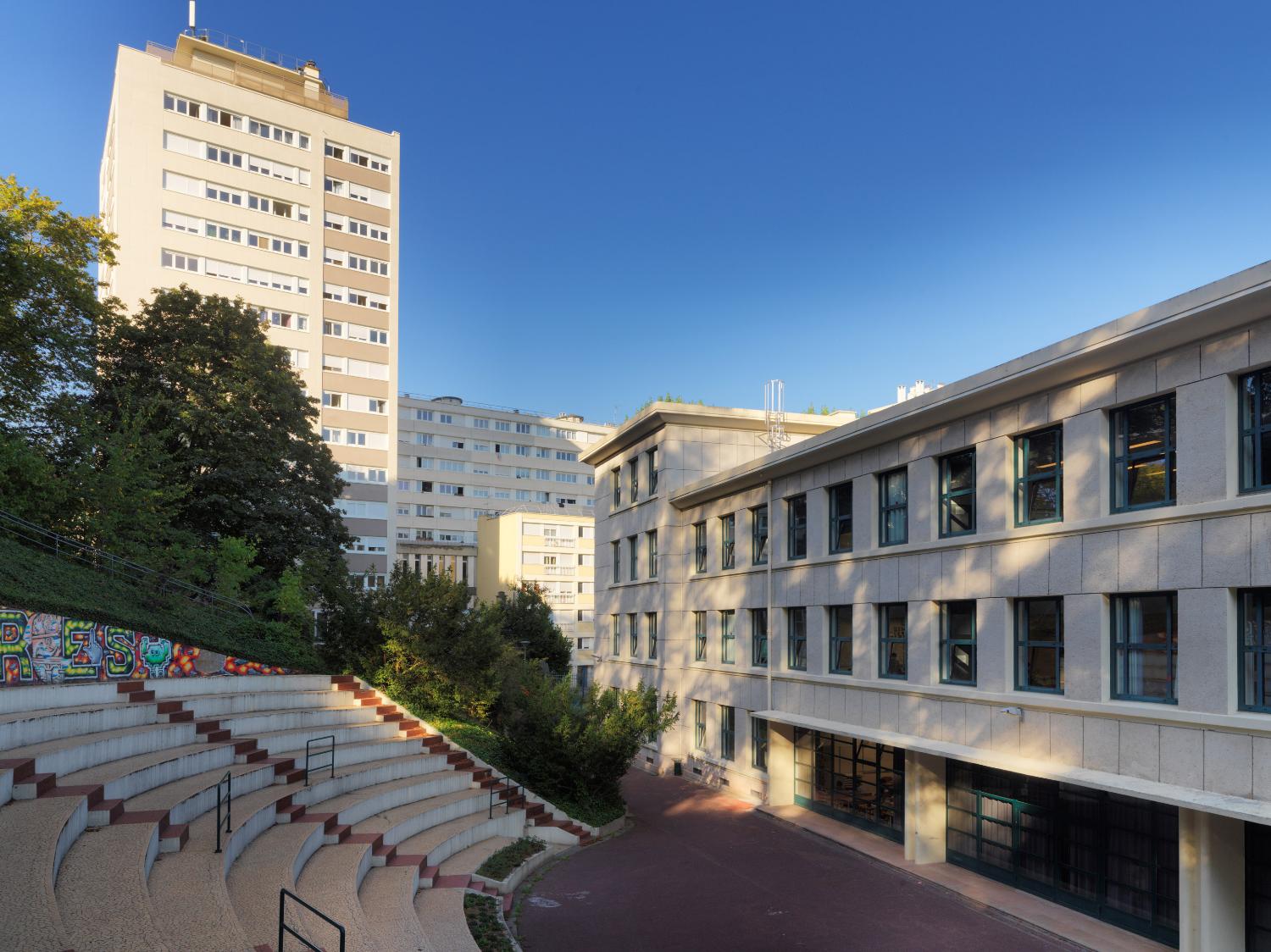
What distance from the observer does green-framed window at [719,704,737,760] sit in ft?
89.7

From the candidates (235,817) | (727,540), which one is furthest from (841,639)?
(235,817)

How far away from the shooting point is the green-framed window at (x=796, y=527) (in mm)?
24000

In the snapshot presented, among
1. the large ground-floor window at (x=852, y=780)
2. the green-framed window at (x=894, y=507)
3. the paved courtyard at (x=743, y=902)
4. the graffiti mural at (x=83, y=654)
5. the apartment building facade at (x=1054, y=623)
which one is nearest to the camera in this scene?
the apartment building facade at (x=1054, y=623)

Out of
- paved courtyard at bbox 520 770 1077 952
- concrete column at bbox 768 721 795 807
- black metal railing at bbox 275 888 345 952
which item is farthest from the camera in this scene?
concrete column at bbox 768 721 795 807

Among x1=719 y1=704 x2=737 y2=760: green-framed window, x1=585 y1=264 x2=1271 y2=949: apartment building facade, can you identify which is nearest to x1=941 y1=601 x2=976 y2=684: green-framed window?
x1=585 y1=264 x2=1271 y2=949: apartment building facade

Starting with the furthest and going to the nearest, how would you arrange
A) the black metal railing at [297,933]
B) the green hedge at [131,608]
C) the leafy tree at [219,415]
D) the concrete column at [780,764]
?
the leafy tree at [219,415] → the concrete column at [780,764] → the green hedge at [131,608] → the black metal railing at [297,933]

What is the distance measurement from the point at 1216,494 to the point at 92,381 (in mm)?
33790

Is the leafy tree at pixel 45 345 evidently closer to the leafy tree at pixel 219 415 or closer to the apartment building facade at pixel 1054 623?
the leafy tree at pixel 219 415

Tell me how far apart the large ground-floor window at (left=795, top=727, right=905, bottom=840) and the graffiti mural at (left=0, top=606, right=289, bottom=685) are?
1588 cm

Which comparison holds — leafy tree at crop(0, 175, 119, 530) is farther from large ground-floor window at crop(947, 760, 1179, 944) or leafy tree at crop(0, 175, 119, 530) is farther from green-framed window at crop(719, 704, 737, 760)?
large ground-floor window at crop(947, 760, 1179, 944)

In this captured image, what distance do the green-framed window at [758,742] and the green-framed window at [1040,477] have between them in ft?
39.8

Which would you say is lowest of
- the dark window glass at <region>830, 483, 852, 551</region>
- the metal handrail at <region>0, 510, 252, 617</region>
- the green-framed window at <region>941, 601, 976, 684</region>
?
the green-framed window at <region>941, 601, 976, 684</region>

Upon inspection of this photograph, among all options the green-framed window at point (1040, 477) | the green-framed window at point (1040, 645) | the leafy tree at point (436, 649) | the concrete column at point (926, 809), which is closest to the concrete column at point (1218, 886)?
the green-framed window at point (1040, 645)

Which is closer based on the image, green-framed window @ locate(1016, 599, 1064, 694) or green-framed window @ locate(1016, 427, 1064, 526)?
green-framed window @ locate(1016, 599, 1064, 694)
